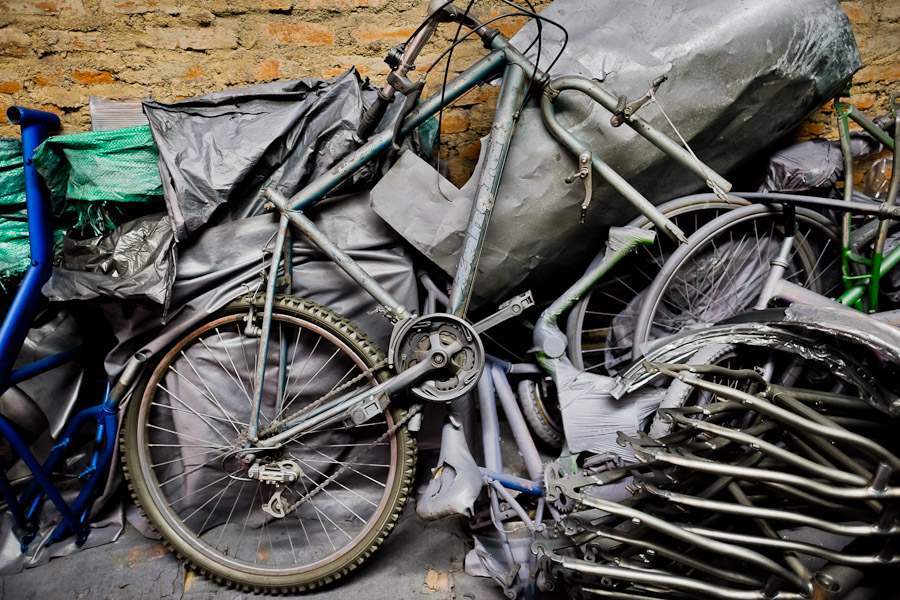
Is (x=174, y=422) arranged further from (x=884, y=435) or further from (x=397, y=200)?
(x=884, y=435)

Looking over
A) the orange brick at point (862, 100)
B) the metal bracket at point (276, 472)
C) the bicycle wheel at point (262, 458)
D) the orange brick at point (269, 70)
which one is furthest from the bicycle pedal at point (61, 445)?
the orange brick at point (862, 100)

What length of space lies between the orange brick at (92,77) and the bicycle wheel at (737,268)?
2474 mm

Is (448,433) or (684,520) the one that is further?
(448,433)

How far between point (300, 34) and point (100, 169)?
978 millimetres

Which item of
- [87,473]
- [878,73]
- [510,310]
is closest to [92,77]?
[87,473]

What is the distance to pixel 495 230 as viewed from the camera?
195cm

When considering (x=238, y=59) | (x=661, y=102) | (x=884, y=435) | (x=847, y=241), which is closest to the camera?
(x=884, y=435)

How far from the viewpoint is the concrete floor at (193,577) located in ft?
6.06

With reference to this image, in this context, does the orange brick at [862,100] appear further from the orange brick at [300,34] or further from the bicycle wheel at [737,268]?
the orange brick at [300,34]

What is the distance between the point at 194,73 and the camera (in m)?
2.28

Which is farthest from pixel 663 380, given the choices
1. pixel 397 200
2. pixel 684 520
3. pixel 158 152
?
pixel 158 152

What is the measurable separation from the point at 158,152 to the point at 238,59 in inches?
26.0

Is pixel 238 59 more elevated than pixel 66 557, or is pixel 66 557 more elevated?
pixel 238 59

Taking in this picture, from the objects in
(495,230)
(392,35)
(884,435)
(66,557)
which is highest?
(392,35)
